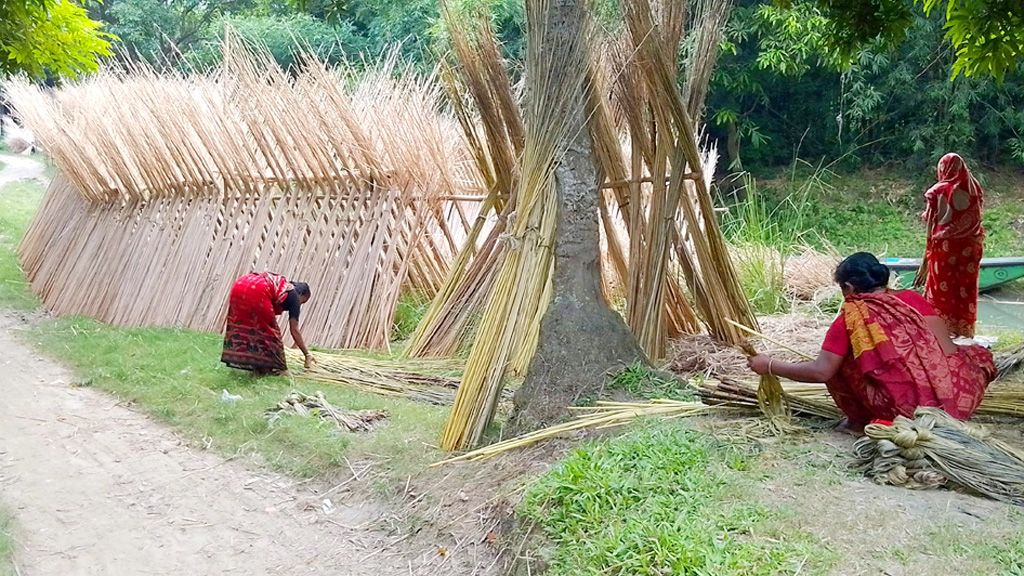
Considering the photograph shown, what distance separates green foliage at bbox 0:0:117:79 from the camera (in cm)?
566

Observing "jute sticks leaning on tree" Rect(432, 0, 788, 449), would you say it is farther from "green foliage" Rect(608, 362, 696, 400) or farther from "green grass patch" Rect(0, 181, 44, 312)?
"green grass patch" Rect(0, 181, 44, 312)

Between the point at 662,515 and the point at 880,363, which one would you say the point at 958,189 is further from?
the point at 662,515

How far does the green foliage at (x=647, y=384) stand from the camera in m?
3.78

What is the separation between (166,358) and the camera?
6203 millimetres

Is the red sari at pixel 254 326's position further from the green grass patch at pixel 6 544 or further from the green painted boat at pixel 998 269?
the green painted boat at pixel 998 269

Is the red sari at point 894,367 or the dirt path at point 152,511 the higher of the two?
the red sari at point 894,367

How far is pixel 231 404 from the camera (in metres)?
4.94

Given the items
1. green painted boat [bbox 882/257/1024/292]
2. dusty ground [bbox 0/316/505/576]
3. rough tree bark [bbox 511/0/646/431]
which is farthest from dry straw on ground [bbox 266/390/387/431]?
green painted boat [bbox 882/257/1024/292]

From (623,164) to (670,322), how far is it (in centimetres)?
109

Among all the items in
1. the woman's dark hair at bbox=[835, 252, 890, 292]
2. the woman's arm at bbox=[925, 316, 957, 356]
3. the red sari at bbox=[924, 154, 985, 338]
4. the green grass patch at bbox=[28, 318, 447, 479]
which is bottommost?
the green grass patch at bbox=[28, 318, 447, 479]

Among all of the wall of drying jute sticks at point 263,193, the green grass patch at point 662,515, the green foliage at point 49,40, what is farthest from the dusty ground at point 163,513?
the green foliage at point 49,40

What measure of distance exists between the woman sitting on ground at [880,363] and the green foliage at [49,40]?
16.5 feet

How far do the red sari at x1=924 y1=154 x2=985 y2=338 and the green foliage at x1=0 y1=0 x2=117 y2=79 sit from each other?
5.48 m

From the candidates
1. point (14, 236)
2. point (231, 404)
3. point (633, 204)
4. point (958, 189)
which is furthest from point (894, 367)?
point (14, 236)
